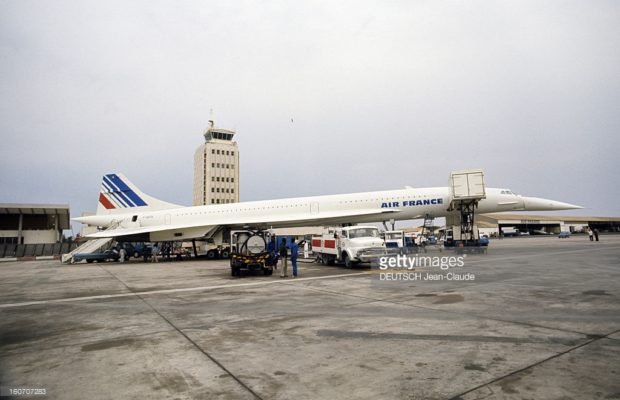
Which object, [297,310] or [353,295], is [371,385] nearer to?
[297,310]

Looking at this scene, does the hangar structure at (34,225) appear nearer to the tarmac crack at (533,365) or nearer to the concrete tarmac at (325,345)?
the concrete tarmac at (325,345)

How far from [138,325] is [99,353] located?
1.70 meters

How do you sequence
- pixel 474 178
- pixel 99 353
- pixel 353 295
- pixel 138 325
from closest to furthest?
pixel 99 353 < pixel 138 325 < pixel 353 295 < pixel 474 178

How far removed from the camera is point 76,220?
32.1 m

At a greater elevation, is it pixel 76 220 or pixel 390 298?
pixel 76 220

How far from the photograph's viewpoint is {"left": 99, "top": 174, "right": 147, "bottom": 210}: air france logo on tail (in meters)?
32.2

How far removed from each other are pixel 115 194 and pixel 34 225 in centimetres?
3235

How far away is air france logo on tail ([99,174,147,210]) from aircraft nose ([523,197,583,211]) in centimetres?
3194

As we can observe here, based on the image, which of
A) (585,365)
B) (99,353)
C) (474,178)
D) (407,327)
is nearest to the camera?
(585,365)

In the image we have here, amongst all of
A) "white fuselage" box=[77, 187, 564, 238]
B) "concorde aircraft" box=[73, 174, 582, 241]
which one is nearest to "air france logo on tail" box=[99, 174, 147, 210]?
"concorde aircraft" box=[73, 174, 582, 241]

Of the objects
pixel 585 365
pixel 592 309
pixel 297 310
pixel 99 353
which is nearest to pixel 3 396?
pixel 99 353

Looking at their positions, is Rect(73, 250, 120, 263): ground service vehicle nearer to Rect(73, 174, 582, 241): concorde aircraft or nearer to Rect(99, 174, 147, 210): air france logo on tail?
Rect(73, 174, 582, 241): concorde aircraft

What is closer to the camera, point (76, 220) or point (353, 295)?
point (353, 295)

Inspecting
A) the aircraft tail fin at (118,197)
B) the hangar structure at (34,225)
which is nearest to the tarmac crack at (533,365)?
the aircraft tail fin at (118,197)
